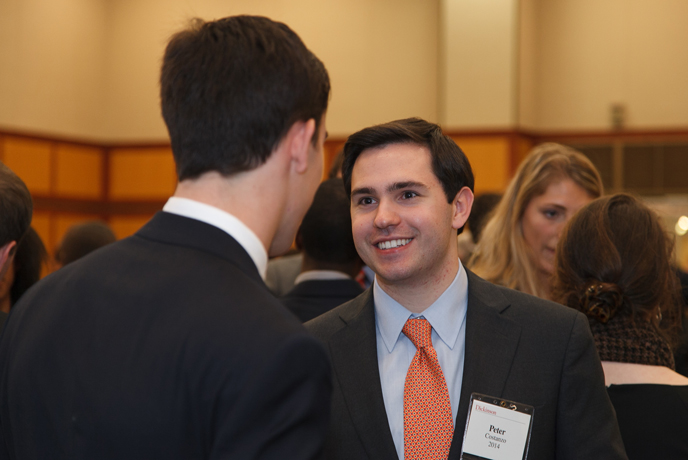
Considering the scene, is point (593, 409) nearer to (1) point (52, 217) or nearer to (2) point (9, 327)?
(2) point (9, 327)

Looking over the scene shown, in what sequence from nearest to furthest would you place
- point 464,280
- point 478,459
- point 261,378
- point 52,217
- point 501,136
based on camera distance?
point 261,378 → point 478,459 → point 464,280 → point 501,136 → point 52,217

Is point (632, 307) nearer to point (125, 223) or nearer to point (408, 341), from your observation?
point (408, 341)

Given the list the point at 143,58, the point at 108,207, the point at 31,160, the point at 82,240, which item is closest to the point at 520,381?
the point at 82,240

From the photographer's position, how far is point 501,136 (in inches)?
376

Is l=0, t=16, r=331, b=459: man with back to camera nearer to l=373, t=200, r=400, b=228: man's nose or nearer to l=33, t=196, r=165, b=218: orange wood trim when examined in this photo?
l=373, t=200, r=400, b=228: man's nose

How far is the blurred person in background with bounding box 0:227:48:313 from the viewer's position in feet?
7.60

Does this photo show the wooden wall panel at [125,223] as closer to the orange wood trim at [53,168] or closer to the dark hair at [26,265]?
the orange wood trim at [53,168]

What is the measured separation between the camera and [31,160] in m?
9.90

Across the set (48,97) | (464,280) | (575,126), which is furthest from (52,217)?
(464,280)

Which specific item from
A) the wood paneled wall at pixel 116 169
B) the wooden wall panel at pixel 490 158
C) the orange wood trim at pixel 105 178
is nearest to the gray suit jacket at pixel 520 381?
the wood paneled wall at pixel 116 169

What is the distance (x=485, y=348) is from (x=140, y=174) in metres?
10.1

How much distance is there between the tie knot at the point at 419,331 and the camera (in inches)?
73.6

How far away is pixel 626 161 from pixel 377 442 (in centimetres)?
919

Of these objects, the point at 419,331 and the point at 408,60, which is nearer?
the point at 419,331
